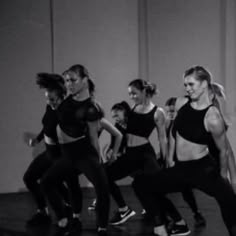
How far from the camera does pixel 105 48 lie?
669 centimetres

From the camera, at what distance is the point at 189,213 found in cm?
509

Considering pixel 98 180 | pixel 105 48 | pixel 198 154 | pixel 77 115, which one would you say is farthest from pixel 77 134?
pixel 105 48

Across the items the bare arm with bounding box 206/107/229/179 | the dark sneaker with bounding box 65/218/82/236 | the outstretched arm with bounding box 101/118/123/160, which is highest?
the bare arm with bounding box 206/107/229/179

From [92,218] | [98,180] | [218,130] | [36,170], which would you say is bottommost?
[92,218]

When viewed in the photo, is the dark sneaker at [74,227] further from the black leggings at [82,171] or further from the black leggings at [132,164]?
the black leggings at [132,164]

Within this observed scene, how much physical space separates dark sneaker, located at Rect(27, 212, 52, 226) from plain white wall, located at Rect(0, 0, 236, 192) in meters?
1.57

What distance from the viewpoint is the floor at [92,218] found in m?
4.36

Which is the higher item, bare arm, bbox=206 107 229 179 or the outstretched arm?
bare arm, bbox=206 107 229 179

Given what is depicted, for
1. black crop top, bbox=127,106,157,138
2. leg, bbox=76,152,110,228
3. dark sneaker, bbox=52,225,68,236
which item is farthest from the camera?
black crop top, bbox=127,106,157,138

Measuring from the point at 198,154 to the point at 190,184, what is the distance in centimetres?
21

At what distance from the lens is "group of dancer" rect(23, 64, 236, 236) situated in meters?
3.67

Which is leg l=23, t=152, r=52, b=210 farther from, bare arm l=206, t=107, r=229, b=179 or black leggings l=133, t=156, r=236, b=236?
bare arm l=206, t=107, r=229, b=179

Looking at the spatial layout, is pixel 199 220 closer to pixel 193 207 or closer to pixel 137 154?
pixel 193 207

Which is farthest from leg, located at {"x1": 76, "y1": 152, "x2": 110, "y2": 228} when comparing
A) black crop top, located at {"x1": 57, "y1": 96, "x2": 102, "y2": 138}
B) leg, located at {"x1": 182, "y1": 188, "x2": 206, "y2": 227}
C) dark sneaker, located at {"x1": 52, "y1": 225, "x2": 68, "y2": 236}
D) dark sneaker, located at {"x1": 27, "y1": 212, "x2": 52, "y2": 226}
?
leg, located at {"x1": 182, "y1": 188, "x2": 206, "y2": 227}
